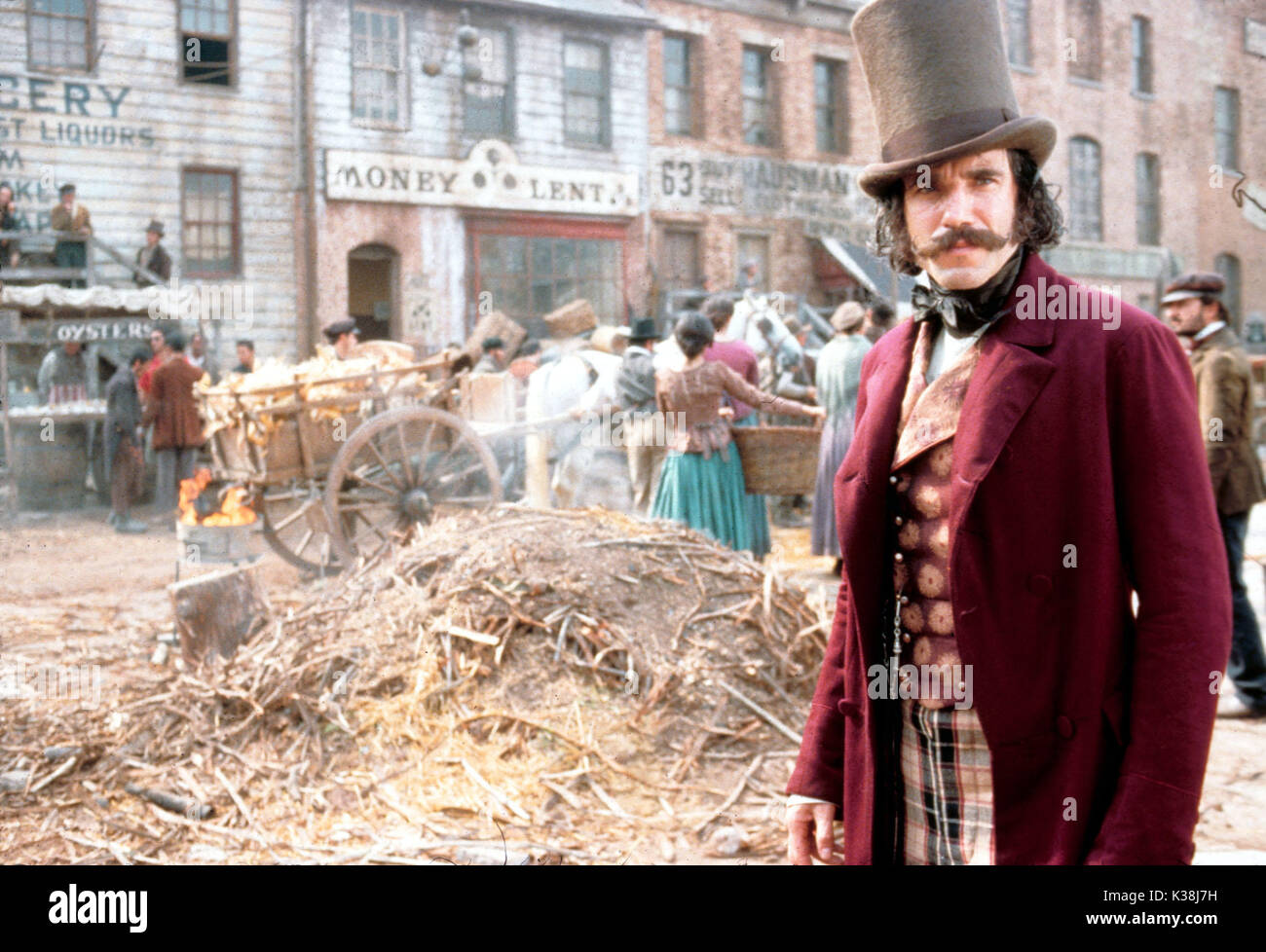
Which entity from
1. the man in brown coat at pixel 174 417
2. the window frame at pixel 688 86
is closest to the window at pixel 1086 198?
the window frame at pixel 688 86

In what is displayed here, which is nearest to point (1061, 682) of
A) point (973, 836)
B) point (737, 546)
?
point (973, 836)

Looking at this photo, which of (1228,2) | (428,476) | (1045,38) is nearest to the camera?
(1228,2)

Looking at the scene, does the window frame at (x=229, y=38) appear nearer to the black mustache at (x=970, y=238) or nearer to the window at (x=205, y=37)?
the window at (x=205, y=37)

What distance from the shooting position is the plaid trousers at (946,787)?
1.65 metres

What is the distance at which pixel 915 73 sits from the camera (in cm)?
170

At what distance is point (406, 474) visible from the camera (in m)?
7.38

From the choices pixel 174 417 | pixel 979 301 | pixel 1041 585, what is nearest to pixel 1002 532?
pixel 1041 585

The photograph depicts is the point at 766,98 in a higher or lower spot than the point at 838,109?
higher

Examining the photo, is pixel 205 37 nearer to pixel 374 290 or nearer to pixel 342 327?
pixel 342 327

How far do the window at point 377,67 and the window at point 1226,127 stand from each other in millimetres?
4845

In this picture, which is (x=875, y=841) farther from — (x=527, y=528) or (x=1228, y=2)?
(x=527, y=528)

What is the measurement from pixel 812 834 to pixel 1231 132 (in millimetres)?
3303
